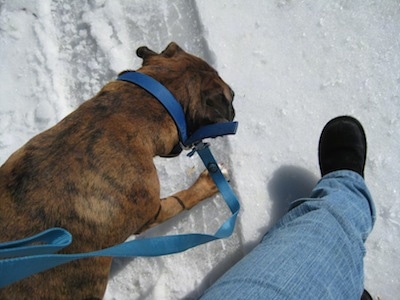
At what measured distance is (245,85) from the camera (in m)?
2.98

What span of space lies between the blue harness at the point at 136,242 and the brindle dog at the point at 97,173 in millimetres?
56

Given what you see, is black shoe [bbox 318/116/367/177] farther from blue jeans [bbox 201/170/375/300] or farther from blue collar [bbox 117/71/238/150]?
blue collar [bbox 117/71/238/150]

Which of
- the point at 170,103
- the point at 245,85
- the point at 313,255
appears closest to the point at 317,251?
the point at 313,255

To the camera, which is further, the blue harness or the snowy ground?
the snowy ground

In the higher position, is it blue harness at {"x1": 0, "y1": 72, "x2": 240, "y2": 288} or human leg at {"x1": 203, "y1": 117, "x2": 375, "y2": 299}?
blue harness at {"x1": 0, "y1": 72, "x2": 240, "y2": 288}

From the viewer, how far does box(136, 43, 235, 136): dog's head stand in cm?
220

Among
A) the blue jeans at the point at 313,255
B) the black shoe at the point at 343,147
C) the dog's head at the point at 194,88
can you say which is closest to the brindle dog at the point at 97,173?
the dog's head at the point at 194,88

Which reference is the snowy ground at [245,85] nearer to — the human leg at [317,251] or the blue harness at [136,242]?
the human leg at [317,251]

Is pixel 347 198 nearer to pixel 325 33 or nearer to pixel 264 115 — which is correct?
pixel 264 115

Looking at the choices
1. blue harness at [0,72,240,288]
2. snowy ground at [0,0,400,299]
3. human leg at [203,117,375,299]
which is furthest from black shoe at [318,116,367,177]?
blue harness at [0,72,240,288]

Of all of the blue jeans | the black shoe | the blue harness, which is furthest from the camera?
the black shoe

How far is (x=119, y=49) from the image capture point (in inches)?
123

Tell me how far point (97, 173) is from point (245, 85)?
1466 millimetres

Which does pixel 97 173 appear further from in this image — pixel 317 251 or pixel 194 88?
pixel 317 251
